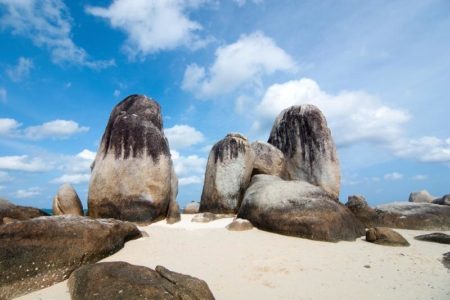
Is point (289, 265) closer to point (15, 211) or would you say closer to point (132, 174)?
point (132, 174)

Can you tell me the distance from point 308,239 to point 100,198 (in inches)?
253

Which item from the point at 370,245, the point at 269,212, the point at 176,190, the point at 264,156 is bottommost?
the point at 370,245

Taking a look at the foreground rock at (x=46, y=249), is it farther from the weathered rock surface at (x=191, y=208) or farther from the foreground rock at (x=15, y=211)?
the weathered rock surface at (x=191, y=208)

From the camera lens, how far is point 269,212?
9859 millimetres

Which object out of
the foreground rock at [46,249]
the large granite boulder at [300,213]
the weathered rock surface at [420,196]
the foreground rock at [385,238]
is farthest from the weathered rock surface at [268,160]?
the weathered rock surface at [420,196]

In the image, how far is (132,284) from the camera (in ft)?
14.6

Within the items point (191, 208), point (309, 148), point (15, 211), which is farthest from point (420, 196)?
point (15, 211)

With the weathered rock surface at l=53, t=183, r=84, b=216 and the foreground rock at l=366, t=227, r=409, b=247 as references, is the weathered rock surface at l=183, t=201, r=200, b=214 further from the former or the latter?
the foreground rock at l=366, t=227, r=409, b=247

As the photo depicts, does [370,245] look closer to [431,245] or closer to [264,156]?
[431,245]

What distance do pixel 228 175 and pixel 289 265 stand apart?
298 inches

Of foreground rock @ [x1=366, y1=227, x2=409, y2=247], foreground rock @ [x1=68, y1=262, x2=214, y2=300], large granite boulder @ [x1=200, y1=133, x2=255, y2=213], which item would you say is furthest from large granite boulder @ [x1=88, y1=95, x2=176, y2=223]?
foreground rock @ [x1=366, y1=227, x2=409, y2=247]

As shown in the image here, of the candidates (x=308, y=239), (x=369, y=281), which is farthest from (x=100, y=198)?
(x=369, y=281)

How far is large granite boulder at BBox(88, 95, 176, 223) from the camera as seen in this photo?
1082 centimetres

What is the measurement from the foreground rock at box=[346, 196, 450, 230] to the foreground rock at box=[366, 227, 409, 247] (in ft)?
11.4
